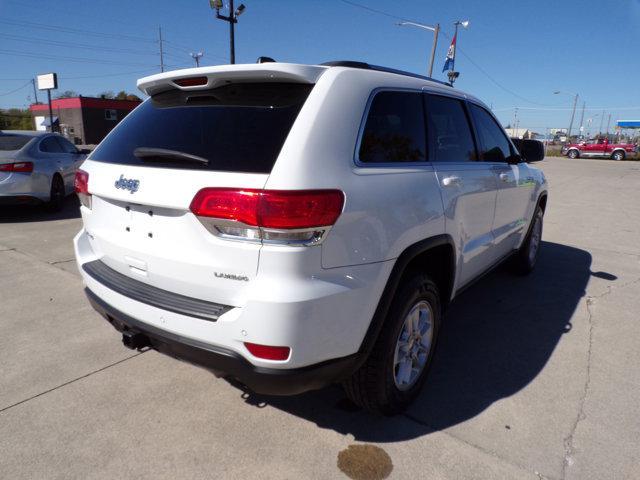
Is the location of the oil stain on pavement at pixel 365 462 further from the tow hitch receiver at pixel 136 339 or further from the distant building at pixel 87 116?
the distant building at pixel 87 116

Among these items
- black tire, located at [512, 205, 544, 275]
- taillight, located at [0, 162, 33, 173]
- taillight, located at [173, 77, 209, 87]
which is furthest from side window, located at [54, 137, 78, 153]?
black tire, located at [512, 205, 544, 275]

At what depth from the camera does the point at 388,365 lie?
90.5 inches

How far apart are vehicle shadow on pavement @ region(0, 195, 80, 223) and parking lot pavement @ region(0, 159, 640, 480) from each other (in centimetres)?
382

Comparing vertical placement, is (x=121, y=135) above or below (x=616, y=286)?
above

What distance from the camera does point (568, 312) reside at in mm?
4188

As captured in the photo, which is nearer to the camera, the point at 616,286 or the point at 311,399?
the point at 311,399

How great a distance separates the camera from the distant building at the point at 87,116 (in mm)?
47719

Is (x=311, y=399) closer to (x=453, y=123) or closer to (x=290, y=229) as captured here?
(x=290, y=229)

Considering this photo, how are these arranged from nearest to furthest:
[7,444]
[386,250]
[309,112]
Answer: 1. [309,112]
2. [386,250]
3. [7,444]

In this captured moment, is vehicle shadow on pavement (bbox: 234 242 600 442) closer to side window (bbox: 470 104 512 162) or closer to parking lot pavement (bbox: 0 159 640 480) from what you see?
parking lot pavement (bbox: 0 159 640 480)

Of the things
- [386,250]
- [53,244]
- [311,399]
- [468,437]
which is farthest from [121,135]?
[53,244]

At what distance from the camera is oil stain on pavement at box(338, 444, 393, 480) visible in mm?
2127

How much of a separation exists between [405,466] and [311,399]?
2.35 ft

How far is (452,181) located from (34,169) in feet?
23.4
